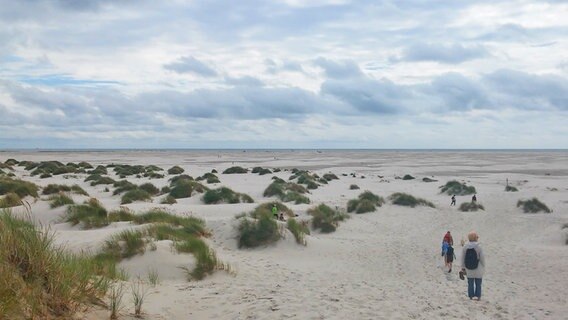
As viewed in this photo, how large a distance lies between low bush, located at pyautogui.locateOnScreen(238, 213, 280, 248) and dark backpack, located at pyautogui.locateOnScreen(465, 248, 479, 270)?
6530 millimetres

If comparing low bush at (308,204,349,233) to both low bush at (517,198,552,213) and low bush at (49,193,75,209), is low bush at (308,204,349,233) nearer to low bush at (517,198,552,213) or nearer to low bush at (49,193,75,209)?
low bush at (49,193,75,209)

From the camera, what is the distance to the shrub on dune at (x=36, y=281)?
5277 millimetres

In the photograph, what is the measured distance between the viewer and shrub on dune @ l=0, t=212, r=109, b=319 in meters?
5.28

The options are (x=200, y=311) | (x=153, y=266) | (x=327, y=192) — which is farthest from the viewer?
(x=327, y=192)

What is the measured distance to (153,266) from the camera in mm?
10438

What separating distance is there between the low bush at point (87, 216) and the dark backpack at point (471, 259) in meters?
11.4

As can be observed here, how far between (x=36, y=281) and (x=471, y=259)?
780 cm

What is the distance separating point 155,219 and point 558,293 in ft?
39.2

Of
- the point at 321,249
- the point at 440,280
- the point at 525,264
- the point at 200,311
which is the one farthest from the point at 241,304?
the point at 525,264

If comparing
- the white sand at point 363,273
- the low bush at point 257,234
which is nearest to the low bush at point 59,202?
the white sand at point 363,273

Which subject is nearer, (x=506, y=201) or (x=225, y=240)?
(x=225, y=240)

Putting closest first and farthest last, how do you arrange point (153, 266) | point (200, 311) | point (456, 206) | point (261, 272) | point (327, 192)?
point (200, 311), point (153, 266), point (261, 272), point (456, 206), point (327, 192)

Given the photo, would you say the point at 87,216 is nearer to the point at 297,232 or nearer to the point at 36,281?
the point at 297,232

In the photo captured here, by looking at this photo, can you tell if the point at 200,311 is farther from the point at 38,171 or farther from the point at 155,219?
the point at 38,171
